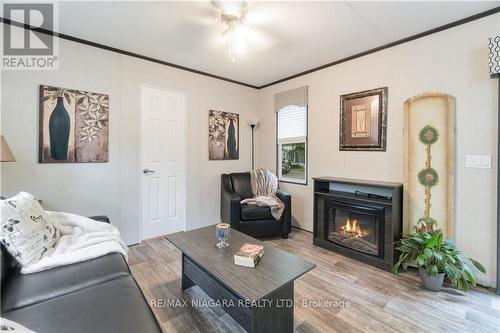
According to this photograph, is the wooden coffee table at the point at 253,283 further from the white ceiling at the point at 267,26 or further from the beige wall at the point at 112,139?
the white ceiling at the point at 267,26

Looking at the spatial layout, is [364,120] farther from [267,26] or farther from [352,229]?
[267,26]

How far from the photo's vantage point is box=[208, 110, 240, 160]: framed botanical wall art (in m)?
3.91

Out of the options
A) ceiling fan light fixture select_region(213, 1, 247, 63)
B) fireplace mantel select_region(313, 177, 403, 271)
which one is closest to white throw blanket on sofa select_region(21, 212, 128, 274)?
ceiling fan light fixture select_region(213, 1, 247, 63)

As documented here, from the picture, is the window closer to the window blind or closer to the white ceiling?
the window blind

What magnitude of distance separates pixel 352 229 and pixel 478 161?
139cm

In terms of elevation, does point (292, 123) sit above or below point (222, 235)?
above

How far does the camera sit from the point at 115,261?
5.27ft

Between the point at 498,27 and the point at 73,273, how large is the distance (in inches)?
153

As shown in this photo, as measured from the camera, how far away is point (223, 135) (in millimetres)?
4055

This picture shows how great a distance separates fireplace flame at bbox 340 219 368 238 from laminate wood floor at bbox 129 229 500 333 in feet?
1.20

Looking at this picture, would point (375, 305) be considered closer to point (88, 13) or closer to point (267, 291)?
point (267, 291)

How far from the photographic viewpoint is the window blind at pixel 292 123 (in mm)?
3807

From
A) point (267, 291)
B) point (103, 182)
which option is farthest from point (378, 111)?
point (103, 182)

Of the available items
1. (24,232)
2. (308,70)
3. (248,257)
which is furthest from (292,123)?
(24,232)
